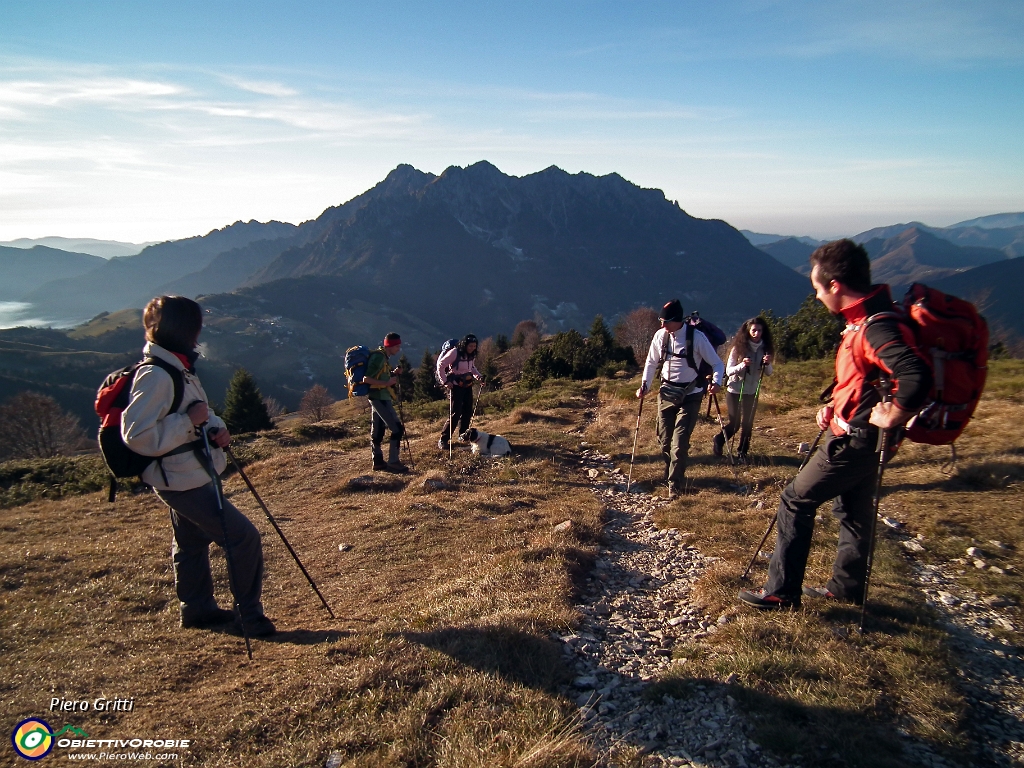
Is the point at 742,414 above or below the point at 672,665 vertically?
above

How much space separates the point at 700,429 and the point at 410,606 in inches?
384

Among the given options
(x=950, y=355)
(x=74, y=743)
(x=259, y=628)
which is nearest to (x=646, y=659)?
(x=950, y=355)

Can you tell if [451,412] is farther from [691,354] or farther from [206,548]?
[206,548]

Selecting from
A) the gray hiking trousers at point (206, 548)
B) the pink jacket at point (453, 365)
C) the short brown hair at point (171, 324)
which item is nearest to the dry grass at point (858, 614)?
the gray hiking trousers at point (206, 548)

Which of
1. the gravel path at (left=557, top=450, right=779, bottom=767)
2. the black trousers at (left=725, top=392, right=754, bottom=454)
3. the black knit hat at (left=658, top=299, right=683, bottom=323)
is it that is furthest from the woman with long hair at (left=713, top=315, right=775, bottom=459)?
the gravel path at (left=557, top=450, right=779, bottom=767)

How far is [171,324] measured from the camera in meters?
4.42

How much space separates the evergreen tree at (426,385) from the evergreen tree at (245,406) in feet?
37.6

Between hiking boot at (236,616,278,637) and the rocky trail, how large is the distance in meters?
2.66

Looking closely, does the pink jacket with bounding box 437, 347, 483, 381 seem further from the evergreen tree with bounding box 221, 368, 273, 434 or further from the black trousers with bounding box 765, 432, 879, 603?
the evergreen tree with bounding box 221, 368, 273, 434

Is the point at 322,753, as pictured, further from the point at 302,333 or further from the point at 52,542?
the point at 302,333

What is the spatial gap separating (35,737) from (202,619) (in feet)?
5.46

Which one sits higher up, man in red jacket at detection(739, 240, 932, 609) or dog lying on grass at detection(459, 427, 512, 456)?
man in red jacket at detection(739, 240, 932, 609)

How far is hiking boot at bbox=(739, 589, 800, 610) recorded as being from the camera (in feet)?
15.0

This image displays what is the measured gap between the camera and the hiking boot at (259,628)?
15.9 feet
